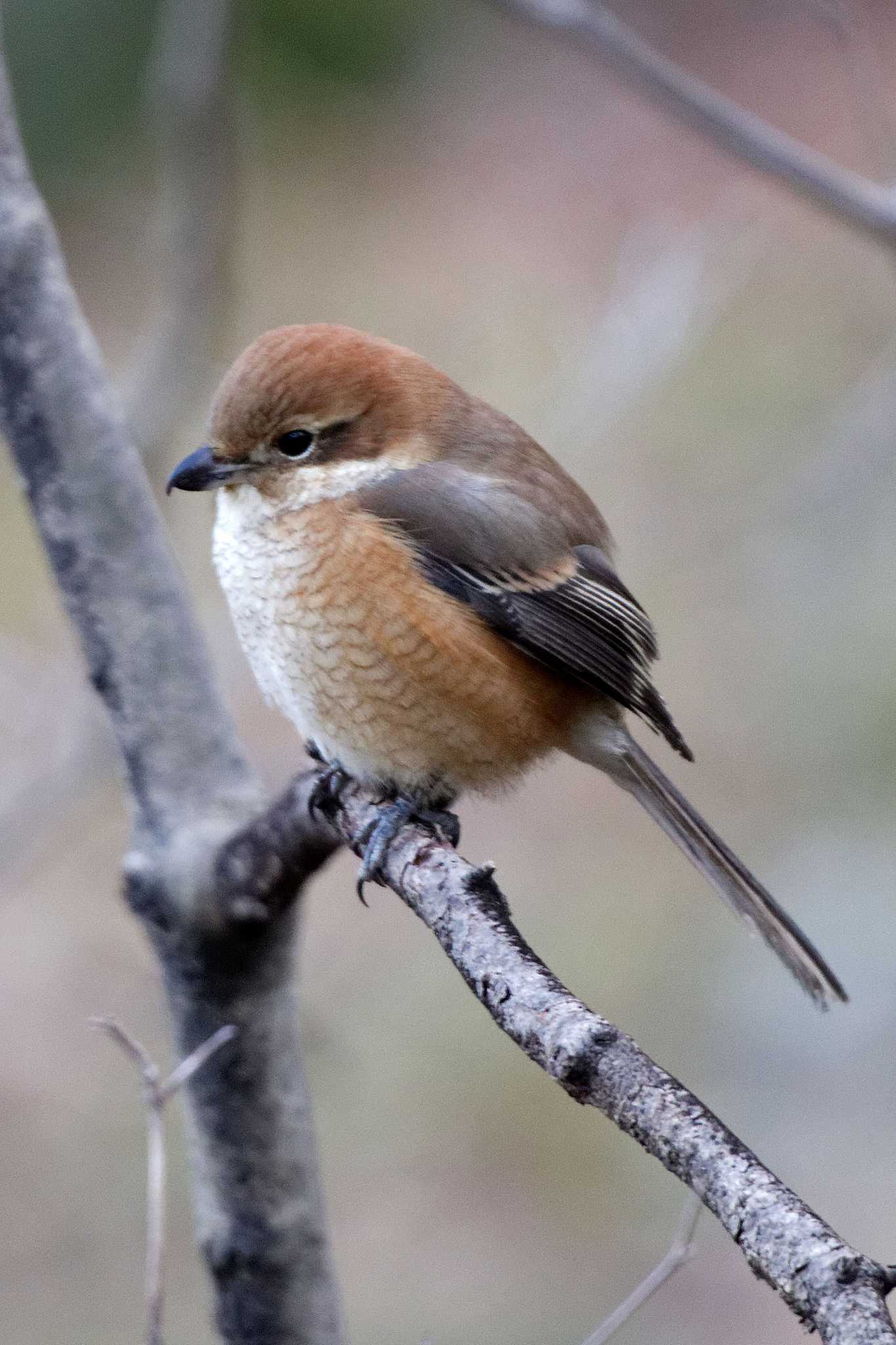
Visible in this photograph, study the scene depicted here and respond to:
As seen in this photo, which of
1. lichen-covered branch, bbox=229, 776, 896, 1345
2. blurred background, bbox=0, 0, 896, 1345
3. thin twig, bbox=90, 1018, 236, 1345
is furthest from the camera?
blurred background, bbox=0, 0, 896, 1345

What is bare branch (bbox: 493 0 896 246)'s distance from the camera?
9.90 feet

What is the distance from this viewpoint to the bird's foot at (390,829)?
2355mm

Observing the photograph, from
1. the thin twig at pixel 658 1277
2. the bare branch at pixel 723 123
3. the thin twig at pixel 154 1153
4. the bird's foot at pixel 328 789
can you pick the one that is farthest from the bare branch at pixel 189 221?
the thin twig at pixel 658 1277

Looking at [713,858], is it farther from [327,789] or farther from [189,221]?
[189,221]

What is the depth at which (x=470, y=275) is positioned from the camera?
8328 millimetres

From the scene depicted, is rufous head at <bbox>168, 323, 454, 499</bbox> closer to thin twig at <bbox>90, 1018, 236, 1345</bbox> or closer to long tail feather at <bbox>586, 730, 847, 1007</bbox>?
long tail feather at <bbox>586, 730, 847, 1007</bbox>

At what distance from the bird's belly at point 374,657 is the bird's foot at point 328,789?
26 millimetres

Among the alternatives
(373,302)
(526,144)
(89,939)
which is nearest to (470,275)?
(373,302)

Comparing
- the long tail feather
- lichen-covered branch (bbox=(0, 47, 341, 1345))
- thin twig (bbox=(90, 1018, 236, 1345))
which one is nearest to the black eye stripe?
lichen-covered branch (bbox=(0, 47, 341, 1345))

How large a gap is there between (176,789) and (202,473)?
54 cm

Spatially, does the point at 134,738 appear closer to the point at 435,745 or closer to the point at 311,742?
the point at 311,742

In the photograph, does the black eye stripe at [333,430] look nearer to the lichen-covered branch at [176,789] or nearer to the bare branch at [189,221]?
the lichen-covered branch at [176,789]

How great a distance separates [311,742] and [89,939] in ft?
9.53

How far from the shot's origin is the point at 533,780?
20.4ft
